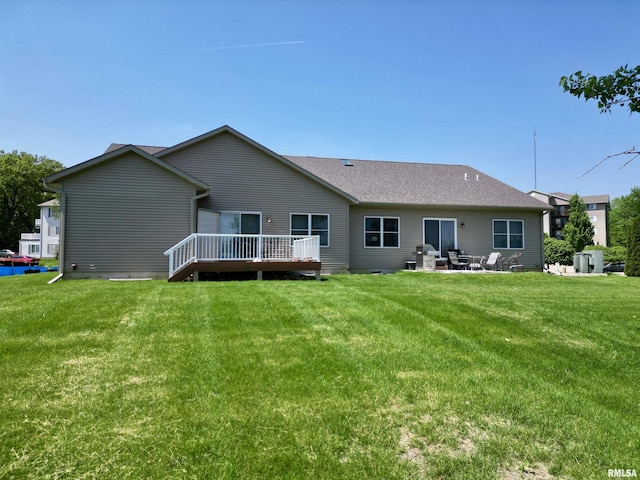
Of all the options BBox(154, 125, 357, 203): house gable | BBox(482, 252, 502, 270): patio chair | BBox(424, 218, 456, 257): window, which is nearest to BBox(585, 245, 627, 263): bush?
BBox(482, 252, 502, 270): patio chair

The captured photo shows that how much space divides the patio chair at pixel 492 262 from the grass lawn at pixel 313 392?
955 centimetres

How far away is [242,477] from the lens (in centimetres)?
238

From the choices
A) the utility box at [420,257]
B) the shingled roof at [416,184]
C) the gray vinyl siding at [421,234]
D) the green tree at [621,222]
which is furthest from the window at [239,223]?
the green tree at [621,222]

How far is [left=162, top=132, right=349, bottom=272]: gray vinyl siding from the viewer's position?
45.9ft

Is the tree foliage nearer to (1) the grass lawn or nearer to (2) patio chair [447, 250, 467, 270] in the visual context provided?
(1) the grass lawn

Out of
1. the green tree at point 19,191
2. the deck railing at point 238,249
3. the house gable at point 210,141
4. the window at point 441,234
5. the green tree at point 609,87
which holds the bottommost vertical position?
the deck railing at point 238,249

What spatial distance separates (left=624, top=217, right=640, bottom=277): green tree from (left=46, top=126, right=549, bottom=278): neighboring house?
475 centimetres

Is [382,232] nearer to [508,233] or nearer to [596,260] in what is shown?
[508,233]

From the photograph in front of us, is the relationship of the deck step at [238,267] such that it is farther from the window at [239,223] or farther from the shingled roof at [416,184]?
the shingled roof at [416,184]

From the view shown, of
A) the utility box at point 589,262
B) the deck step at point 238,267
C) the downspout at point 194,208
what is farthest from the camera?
the utility box at point 589,262

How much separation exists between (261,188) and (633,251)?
737 inches

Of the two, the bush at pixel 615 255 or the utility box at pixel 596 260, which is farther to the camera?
the bush at pixel 615 255

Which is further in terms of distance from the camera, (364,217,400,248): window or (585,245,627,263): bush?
(585,245,627,263): bush

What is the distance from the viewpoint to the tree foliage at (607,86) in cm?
448
